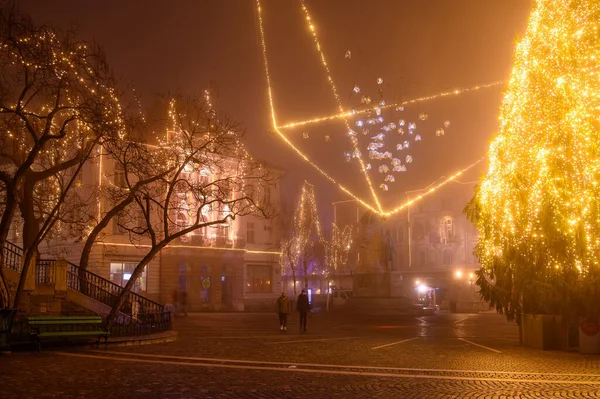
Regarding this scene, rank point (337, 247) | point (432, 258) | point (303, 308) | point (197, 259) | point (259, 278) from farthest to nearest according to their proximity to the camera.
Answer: point (337, 247), point (432, 258), point (259, 278), point (197, 259), point (303, 308)

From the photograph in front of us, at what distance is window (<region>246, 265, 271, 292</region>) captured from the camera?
208 ft

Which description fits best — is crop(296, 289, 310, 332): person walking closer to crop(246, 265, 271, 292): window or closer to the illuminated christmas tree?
the illuminated christmas tree

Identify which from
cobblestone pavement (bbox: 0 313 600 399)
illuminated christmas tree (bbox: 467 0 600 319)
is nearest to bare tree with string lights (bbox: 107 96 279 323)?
cobblestone pavement (bbox: 0 313 600 399)

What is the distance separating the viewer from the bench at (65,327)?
16859 millimetres

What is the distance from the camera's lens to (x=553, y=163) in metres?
16.9

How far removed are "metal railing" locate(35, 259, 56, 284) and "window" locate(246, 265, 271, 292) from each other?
39.9m

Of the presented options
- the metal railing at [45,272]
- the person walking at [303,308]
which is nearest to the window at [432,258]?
the person walking at [303,308]

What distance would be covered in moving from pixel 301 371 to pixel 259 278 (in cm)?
5170

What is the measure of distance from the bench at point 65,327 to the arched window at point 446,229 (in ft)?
242

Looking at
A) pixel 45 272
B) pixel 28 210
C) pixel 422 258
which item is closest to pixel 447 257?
pixel 422 258

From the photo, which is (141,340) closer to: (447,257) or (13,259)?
(13,259)

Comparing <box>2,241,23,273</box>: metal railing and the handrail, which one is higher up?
<box>2,241,23,273</box>: metal railing

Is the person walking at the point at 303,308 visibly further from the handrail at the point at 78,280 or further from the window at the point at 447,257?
the window at the point at 447,257

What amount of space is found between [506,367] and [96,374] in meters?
8.91
